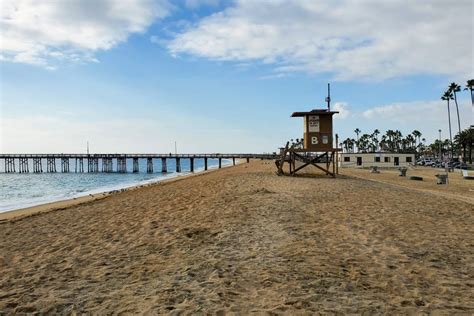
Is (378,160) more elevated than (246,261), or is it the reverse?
(378,160)

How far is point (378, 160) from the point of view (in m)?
60.3

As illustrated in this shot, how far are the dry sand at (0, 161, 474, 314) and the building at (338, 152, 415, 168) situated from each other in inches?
2002

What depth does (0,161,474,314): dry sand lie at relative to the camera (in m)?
4.58

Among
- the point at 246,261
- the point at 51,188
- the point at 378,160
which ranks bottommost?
the point at 51,188

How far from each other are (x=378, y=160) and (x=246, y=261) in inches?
2298

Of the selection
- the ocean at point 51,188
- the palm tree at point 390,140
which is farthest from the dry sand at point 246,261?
the palm tree at point 390,140

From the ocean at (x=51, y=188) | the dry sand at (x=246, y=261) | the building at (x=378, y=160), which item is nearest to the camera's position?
the dry sand at (x=246, y=261)

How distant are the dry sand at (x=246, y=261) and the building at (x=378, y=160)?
5084 cm

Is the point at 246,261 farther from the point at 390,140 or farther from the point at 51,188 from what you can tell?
the point at 390,140

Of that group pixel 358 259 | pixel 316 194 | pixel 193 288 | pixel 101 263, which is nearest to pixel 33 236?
pixel 101 263

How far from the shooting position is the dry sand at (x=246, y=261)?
15.0ft

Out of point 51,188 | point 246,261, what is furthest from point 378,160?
point 246,261

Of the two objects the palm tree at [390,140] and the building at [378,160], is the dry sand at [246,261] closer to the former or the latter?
the building at [378,160]

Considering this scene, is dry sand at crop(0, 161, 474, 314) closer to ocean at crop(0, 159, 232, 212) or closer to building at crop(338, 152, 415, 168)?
ocean at crop(0, 159, 232, 212)
